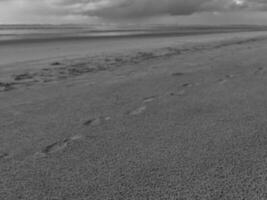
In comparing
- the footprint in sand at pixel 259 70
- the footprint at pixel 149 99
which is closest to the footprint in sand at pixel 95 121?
the footprint at pixel 149 99

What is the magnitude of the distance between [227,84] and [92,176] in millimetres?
4729

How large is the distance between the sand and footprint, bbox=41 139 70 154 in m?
0.01

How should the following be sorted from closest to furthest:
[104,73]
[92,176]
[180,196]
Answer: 1. [180,196]
2. [92,176]
3. [104,73]

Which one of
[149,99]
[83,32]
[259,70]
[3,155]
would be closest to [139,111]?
[149,99]

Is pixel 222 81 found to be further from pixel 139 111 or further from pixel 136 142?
pixel 136 142

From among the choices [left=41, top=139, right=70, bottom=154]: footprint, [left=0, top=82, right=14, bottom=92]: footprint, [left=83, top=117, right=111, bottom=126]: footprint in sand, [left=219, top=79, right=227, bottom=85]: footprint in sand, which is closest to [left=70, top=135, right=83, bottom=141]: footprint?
[left=41, top=139, right=70, bottom=154]: footprint

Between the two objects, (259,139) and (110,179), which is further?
(259,139)

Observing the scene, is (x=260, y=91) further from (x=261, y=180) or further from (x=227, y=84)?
(x=261, y=180)

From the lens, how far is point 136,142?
3582mm

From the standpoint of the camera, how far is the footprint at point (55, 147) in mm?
3367

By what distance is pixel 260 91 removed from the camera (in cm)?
581

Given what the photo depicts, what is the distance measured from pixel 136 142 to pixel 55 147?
0.97 meters

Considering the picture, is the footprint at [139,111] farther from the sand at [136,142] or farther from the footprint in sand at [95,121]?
the footprint in sand at [95,121]

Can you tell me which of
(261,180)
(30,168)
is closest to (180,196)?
(261,180)
